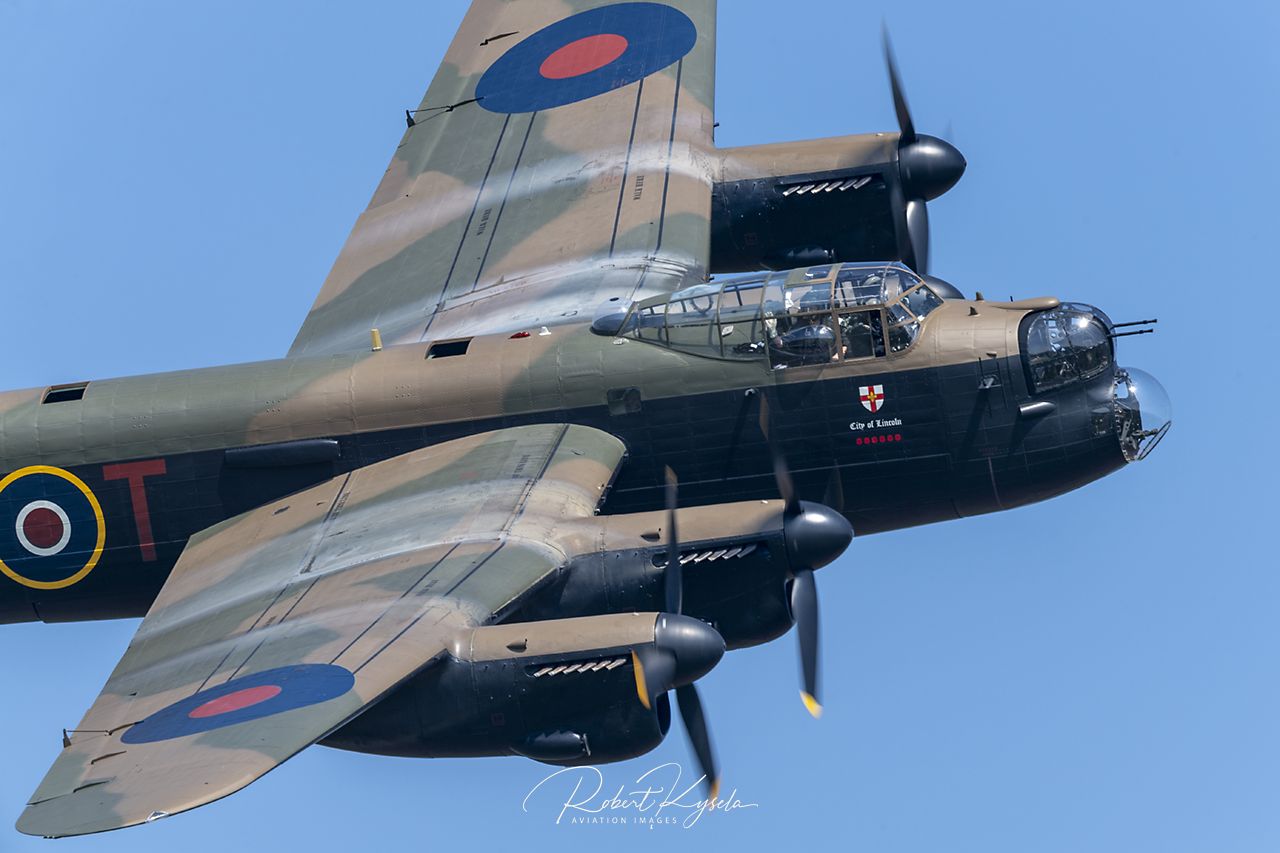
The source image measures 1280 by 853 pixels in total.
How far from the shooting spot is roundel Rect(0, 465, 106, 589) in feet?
120

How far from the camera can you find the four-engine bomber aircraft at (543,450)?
3006 centimetres

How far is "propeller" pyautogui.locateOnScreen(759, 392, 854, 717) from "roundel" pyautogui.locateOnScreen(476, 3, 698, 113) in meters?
12.9

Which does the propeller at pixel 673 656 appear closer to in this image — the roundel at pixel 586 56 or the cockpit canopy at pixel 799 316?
the cockpit canopy at pixel 799 316

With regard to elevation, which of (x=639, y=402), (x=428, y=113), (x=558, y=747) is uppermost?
(x=428, y=113)

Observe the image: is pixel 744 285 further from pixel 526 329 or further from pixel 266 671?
pixel 266 671

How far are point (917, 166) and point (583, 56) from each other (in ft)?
25.5

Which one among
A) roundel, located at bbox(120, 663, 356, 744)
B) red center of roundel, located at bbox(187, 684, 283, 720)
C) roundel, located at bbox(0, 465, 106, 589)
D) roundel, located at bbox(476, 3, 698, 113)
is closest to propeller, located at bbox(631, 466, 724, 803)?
roundel, located at bbox(120, 663, 356, 744)

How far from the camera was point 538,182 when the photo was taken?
41219 mm

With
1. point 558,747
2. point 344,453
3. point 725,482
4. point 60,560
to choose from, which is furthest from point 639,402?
point 60,560

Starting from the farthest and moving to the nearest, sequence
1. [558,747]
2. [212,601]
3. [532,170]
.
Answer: [532,170], [212,601], [558,747]

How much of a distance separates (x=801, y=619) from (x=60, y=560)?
12.3 m

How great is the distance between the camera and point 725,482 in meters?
35.4

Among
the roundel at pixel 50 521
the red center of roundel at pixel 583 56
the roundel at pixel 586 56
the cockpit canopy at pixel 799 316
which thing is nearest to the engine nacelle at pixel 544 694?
the cockpit canopy at pixel 799 316

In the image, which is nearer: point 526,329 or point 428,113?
point 526,329
